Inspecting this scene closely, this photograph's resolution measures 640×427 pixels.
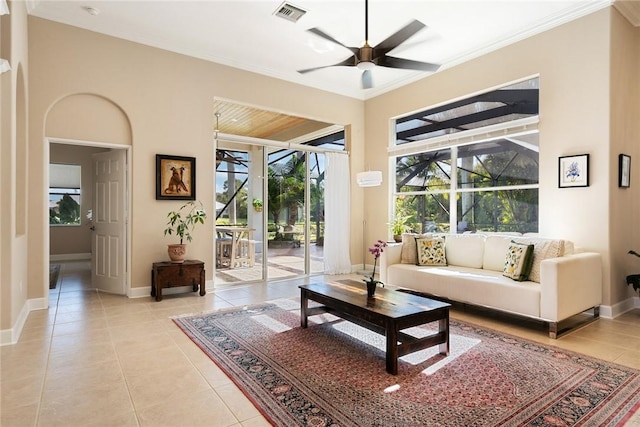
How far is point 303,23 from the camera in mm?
4707

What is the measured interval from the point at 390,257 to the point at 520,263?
1768 millimetres

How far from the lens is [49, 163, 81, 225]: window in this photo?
28.9ft

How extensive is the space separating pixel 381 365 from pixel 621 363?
1897 millimetres

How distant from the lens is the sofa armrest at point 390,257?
5328 mm

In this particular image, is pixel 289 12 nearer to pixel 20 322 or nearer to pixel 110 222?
pixel 110 222

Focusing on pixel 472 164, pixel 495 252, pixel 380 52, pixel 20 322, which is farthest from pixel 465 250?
pixel 20 322

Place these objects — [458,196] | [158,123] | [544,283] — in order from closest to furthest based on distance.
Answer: [544,283], [158,123], [458,196]

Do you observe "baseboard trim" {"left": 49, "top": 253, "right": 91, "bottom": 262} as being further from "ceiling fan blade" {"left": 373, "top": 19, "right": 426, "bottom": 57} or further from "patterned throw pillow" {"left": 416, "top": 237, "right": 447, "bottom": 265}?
"ceiling fan blade" {"left": 373, "top": 19, "right": 426, "bottom": 57}

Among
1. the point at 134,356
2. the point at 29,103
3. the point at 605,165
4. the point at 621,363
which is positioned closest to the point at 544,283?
the point at 621,363

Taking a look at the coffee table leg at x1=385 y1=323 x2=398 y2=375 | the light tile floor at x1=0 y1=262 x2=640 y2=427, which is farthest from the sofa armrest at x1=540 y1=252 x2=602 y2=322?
the coffee table leg at x1=385 y1=323 x2=398 y2=375

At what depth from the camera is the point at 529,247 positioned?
4.04 metres

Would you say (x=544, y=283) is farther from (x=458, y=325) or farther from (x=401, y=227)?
(x=401, y=227)

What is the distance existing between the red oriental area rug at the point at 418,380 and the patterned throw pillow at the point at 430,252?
4.87ft

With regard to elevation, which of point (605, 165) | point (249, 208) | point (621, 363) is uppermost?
point (605, 165)
